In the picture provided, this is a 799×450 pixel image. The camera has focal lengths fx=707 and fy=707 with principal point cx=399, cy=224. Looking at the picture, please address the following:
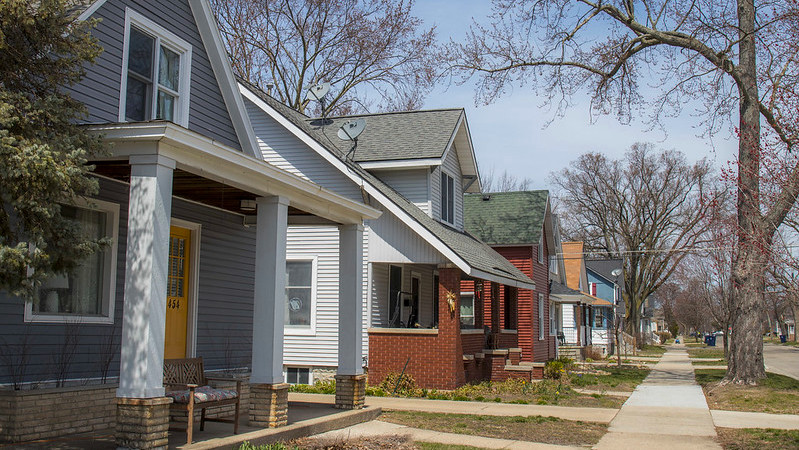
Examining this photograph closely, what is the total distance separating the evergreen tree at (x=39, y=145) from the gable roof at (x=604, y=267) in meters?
52.7

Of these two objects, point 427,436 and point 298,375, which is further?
point 298,375

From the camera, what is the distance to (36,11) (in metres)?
6.25

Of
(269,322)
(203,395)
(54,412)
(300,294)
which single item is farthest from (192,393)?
(300,294)

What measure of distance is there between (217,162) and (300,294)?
10.2 metres

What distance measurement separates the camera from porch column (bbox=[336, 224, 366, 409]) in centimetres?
Result: 1123

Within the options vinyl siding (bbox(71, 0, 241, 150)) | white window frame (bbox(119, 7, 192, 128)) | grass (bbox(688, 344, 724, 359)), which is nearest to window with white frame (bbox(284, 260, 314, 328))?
vinyl siding (bbox(71, 0, 241, 150))

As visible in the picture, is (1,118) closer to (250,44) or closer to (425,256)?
(425,256)

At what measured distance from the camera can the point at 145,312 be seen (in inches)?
278

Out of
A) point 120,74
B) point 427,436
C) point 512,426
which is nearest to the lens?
point 120,74

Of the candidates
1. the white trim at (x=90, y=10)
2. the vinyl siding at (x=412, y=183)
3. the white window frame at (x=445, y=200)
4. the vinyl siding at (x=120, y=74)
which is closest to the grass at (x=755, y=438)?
the vinyl siding at (x=120, y=74)

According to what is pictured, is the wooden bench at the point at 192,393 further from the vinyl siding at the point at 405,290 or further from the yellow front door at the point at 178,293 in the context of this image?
the vinyl siding at the point at 405,290

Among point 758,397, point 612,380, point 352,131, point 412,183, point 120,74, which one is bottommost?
point 612,380

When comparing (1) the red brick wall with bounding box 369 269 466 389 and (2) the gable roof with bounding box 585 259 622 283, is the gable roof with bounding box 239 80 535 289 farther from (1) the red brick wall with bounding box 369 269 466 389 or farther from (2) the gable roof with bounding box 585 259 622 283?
(2) the gable roof with bounding box 585 259 622 283

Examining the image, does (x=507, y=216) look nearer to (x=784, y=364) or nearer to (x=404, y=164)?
(x=404, y=164)
